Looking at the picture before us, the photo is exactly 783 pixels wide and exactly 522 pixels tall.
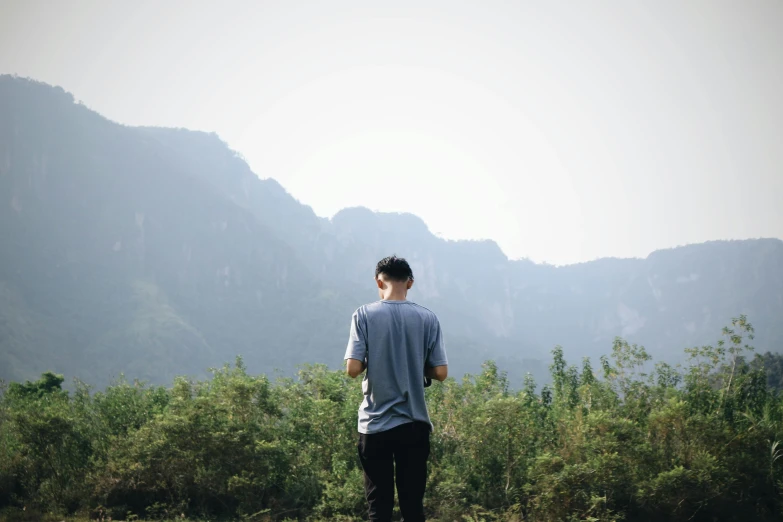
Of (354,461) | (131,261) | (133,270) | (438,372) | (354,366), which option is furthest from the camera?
(131,261)

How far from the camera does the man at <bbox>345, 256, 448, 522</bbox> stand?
364cm

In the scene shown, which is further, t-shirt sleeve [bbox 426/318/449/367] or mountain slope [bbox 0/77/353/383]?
mountain slope [bbox 0/77/353/383]

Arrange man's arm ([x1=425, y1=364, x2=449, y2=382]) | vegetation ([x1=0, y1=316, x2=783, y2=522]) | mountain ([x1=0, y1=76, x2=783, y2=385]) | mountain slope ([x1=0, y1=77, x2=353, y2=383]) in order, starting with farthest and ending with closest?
mountain slope ([x1=0, y1=77, x2=353, y2=383]) < mountain ([x1=0, y1=76, x2=783, y2=385]) < vegetation ([x1=0, y1=316, x2=783, y2=522]) < man's arm ([x1=425, y1=364, x2=449, y2=382])

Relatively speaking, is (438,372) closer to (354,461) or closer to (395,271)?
(395,271)

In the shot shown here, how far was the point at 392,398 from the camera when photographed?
3.68m

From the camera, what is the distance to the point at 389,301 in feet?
12.5

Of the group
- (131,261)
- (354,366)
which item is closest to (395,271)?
(354,366)

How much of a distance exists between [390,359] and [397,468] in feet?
2.20

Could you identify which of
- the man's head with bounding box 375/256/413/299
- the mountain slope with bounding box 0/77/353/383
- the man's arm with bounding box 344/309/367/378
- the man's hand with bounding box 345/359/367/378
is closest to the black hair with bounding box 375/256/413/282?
the man's head with bounding box 375/256/413/299

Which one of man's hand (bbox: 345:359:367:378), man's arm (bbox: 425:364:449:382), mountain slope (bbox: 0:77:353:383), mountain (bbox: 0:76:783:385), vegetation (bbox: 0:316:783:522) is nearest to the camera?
man's hand (bbox: 345:359:367:378)

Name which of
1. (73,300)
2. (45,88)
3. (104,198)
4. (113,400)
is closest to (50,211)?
(104,198)

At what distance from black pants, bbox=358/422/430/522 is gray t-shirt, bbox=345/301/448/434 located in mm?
65

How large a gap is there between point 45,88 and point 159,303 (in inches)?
3322

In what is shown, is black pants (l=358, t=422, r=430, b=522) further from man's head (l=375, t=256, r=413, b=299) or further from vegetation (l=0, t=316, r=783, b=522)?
vegetation (l=0, t=316, r=783, b=522)
